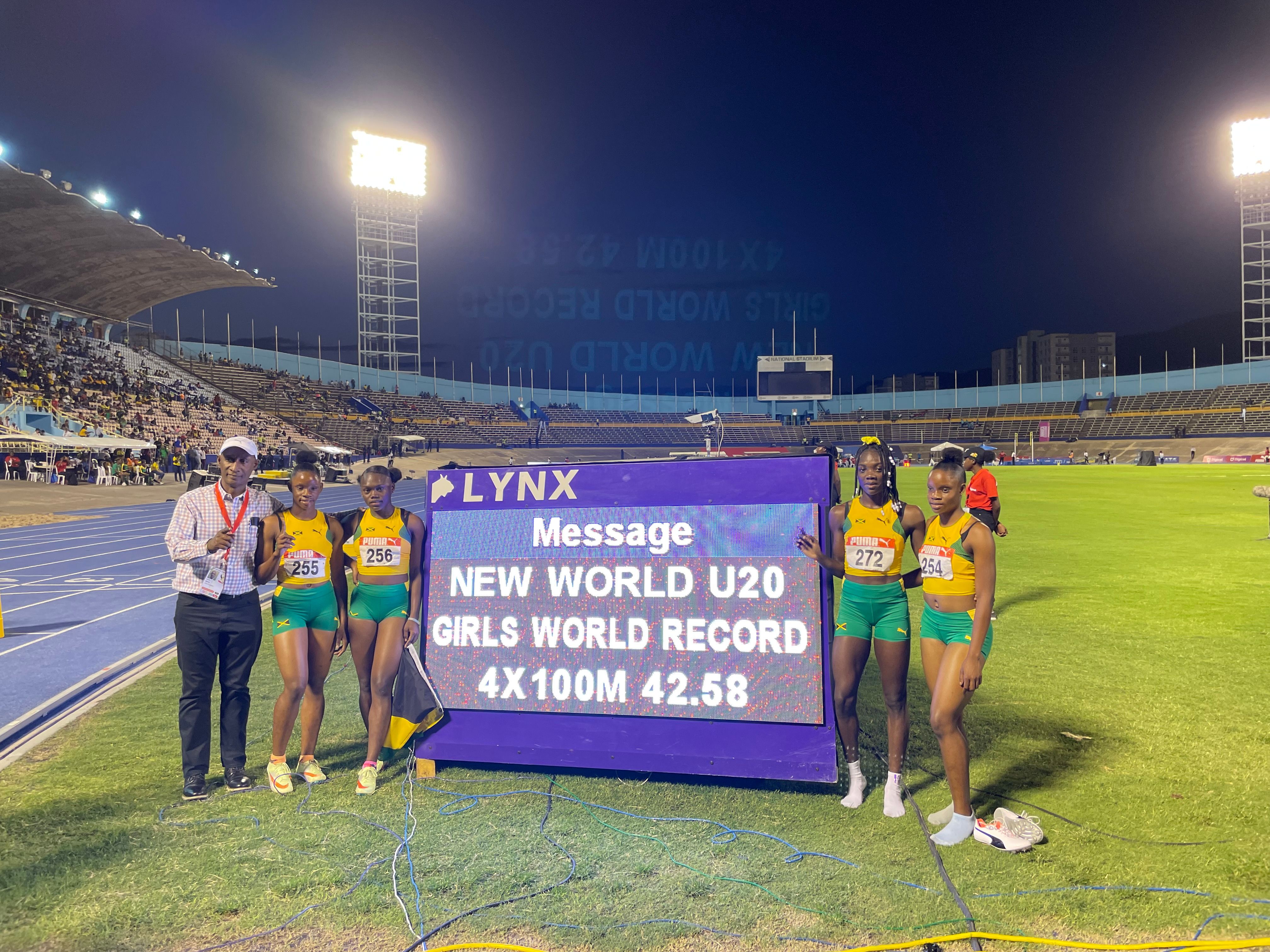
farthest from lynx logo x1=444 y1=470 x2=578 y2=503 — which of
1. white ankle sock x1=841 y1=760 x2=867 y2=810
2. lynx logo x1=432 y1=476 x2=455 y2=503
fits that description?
white ankle sock x1=841 y1=760 x2=867 y2=810

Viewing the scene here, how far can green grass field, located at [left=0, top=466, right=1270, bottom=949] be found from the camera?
10.0 ft

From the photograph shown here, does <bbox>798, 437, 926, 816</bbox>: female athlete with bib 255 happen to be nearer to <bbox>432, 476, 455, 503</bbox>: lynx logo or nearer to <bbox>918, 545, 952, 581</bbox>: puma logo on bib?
<bbox>918, 545, 952, 581</bbox>: puma logo on bib

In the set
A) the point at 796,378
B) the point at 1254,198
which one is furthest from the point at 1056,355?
the point at 796,378

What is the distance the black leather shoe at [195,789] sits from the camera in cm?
424

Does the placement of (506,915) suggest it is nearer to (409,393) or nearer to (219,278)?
(219,278)

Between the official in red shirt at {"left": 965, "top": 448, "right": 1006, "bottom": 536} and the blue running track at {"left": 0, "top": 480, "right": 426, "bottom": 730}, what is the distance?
7.33m

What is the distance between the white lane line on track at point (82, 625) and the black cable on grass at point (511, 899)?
6.76m

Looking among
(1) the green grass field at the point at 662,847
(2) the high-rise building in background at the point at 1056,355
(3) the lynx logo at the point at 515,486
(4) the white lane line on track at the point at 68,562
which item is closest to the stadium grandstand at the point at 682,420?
(4) the white lane line on track at the point at 68,562

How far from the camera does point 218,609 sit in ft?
14.4

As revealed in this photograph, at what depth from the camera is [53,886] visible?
3344 mm

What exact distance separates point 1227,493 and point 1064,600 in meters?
22.8

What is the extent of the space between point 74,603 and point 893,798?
34.9 ft

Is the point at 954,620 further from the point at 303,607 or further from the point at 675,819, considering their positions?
the point at 303,607

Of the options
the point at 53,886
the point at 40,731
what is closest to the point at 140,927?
the point at 53,886
